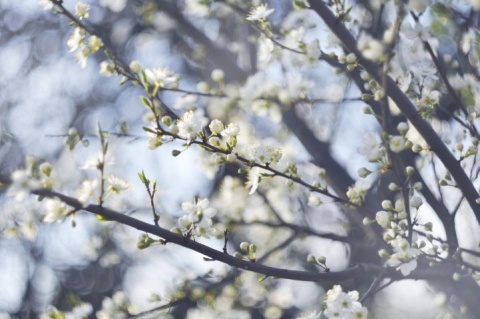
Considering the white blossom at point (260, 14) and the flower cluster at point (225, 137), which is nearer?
the flower cluster at point (225, 137)

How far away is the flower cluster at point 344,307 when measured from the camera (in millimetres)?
2057

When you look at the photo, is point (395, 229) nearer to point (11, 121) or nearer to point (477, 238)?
point (477, 238)

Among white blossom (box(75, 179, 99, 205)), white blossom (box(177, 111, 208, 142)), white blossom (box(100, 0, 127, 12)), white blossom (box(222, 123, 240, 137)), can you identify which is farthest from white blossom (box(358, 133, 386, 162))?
white blossom (box(100, 0, 127, 12))

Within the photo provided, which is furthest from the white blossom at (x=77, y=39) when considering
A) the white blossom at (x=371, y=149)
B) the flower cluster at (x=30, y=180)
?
the white blossom at (x=371, y=149)

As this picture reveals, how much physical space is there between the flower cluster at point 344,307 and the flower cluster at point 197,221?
1.62 ft

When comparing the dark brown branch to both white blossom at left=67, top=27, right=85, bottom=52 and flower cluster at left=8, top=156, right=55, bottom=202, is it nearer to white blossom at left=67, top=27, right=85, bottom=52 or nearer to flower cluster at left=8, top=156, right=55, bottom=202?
flower cluster at left=8, top=156, right=55, bottom=202

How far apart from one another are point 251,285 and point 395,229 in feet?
6.74

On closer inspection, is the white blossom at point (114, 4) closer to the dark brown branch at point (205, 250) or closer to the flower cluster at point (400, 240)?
the flower cluster at point (400, 240)

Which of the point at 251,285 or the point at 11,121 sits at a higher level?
the point at 251,285

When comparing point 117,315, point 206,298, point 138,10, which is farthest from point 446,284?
point 138,10

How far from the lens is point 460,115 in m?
2.53

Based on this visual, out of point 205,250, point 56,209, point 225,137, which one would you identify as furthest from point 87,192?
point 225,137

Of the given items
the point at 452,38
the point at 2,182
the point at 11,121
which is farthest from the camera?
the point at 11,121

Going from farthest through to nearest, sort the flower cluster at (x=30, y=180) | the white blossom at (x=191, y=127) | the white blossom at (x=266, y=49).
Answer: the white blossom at (x=266, y=49) < the white blossom at (x=191, y=127) < the flower cluster at (x=30, y=180)
